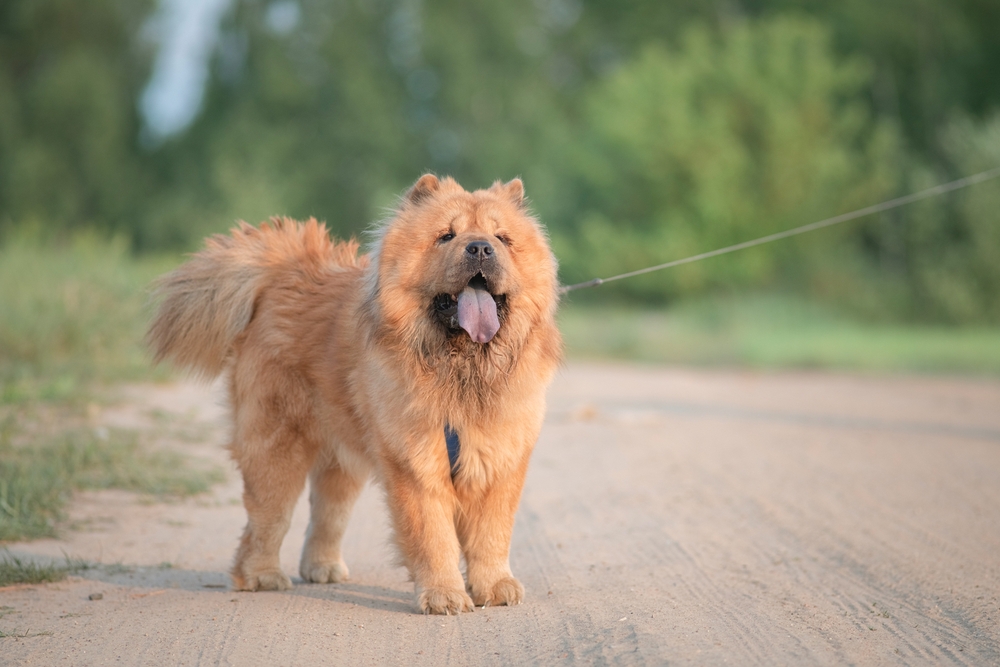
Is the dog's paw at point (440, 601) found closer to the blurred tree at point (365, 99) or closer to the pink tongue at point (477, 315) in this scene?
the pink tongue at point (477, 315)

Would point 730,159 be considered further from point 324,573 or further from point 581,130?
point 324,573

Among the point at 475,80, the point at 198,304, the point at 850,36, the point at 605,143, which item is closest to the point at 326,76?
the point at 475,80

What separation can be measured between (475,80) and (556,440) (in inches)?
1393

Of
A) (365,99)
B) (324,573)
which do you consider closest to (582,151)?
(365,99)

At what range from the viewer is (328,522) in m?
5.59

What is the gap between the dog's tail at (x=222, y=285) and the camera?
5.67 m

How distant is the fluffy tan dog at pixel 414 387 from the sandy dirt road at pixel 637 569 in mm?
309

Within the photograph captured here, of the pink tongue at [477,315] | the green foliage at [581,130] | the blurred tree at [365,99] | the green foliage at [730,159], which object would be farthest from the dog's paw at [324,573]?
the blurred tree at [365,99]

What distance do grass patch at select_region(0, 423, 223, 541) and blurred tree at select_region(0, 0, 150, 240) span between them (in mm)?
31239

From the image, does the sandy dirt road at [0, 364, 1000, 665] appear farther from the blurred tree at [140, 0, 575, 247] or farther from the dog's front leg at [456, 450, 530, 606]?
the blurred tree at [140, 0, 575, 247]

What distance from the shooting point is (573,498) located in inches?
297

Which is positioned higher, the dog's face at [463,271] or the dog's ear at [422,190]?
the dog's ear at [422,190]

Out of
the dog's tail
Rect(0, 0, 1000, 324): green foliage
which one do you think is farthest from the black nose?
Rect(0, 0, 1000, 324): green foliage

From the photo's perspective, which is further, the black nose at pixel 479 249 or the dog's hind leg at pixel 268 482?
the dog's hind leg at pixel 268 482
